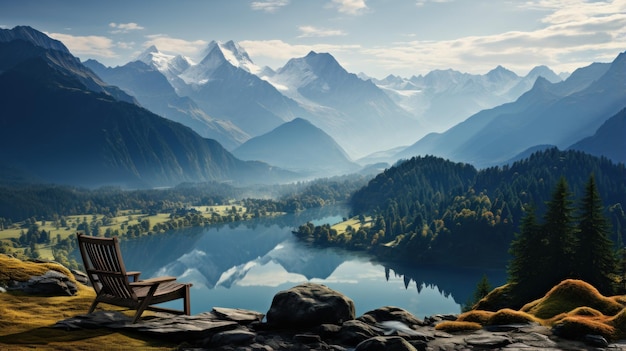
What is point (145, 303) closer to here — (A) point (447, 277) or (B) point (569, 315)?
(B) point (569, 315)

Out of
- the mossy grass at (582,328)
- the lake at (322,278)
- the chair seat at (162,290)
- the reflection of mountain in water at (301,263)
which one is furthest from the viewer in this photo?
the reflection of mountain in water at (301,263)

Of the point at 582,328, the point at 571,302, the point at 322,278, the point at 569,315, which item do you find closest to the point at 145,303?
the point at 582,328

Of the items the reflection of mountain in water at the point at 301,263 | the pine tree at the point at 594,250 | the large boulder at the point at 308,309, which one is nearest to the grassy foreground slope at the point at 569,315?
the large boulder at the point at 308,309

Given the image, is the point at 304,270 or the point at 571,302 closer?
the point at 571,302

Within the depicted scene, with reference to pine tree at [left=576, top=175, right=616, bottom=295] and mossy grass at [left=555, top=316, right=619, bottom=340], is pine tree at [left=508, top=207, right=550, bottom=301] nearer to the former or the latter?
pine tree at [left=576, top=175, right=616, bottom=295]

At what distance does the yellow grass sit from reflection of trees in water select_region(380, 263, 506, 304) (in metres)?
117

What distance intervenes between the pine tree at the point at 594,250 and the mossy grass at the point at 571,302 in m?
26.6

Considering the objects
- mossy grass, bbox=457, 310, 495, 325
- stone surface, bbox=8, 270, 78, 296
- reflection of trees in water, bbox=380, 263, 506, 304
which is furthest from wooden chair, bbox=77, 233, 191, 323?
reflection of trees in water, bbox=380, 263, 506, 304

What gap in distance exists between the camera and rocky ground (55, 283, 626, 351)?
1733 centimetres

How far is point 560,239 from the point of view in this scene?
5181 cm

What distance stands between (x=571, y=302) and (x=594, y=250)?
29236mm

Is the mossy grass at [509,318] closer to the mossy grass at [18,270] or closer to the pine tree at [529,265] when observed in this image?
the mossy grass at [18,270]

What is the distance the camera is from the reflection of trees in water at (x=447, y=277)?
136m

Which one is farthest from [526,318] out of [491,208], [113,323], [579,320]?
[491,208]
